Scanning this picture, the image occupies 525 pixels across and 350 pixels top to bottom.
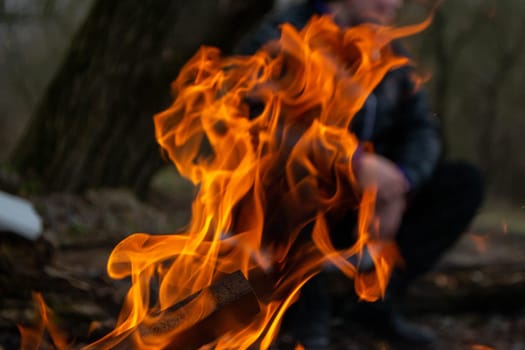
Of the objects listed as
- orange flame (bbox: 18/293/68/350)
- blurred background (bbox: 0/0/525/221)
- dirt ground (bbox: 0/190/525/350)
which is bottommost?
blurred background (bbox: 0/0/525/221)

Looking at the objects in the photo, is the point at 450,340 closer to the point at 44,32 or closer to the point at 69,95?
the point at 69,95

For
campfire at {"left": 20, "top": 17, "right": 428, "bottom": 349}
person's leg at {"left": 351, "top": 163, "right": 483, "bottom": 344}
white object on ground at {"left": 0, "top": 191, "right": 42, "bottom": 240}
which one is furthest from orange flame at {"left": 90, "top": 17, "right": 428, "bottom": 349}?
white object on ground at {"left": 0, "top": 191, "right": 42, "bottom": 240}

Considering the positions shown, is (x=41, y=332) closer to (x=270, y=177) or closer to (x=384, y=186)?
(x=270, y=177)

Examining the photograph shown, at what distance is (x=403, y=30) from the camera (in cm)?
329

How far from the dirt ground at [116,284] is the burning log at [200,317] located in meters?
1.01

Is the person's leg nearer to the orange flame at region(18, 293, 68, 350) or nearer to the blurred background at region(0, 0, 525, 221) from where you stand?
the orange flame at region(18, 293, 68, 350)

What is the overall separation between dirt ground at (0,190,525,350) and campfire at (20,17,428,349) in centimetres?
39

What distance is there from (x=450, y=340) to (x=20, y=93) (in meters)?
11.9

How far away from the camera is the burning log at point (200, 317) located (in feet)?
6.55

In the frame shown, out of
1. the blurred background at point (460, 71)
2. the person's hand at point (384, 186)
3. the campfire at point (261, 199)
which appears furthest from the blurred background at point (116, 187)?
the blurred background at point (460, 71)

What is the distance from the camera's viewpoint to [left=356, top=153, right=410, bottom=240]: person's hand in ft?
10.1

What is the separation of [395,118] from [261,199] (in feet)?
4.66

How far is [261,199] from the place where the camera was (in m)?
2.58

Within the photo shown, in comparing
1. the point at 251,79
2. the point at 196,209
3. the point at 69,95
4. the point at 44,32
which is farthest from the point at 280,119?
the point at 44,32
